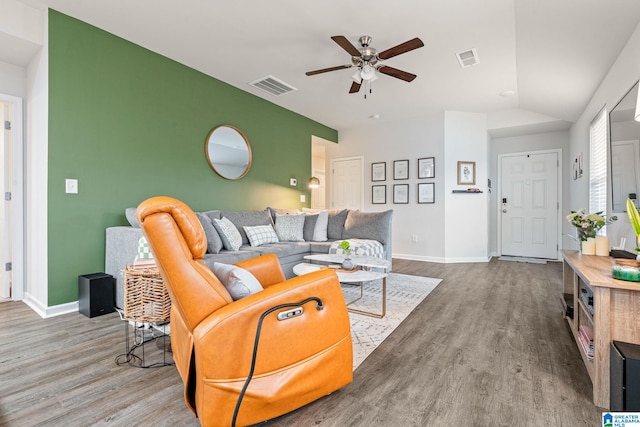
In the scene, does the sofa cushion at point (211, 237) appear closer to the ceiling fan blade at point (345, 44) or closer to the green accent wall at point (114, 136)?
the green accent wall at point (114, 136)

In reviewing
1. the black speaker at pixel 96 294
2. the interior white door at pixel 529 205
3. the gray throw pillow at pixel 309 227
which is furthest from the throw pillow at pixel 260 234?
the interior white door at pixel 529 205

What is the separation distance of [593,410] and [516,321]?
117 centimetres

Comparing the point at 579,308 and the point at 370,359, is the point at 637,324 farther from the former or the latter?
the point at 370,359

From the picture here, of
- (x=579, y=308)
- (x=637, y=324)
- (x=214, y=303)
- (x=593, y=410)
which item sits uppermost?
(x=214, y=303)

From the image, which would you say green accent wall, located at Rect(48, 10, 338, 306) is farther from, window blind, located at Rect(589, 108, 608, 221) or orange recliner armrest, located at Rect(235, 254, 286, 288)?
window blind, located at Rect(589, 108, 608, 221)

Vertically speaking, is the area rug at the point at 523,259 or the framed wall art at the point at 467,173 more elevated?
the framed wall art at the point at 467,173

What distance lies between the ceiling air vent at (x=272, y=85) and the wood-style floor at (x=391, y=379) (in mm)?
3164

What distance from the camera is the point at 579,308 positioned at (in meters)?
2.09

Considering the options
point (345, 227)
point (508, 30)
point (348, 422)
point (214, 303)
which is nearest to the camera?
point (214, 303)

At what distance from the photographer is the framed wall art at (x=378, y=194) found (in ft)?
19.6

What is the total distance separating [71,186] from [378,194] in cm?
472

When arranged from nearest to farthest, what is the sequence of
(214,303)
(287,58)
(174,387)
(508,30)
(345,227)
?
(214,303) < (174,387) < (508,30) < (287,58) < (345,227)

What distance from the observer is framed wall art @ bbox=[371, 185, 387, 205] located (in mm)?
5967

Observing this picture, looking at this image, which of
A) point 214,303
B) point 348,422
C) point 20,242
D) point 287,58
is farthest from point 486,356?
point 20,242
